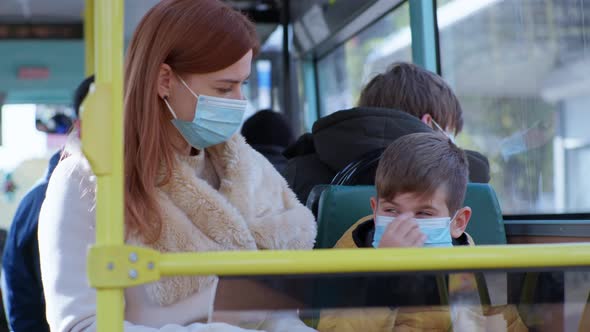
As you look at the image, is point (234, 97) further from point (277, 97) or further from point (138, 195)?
point (277, 97)

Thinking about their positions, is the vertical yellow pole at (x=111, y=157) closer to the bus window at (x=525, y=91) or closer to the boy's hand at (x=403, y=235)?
the boy's hand at (x=403, y=235)

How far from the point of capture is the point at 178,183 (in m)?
1.91

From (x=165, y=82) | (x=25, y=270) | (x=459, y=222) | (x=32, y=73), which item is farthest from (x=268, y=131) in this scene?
(x=32, y=73)

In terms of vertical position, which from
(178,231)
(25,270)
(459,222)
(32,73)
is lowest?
(25,270)

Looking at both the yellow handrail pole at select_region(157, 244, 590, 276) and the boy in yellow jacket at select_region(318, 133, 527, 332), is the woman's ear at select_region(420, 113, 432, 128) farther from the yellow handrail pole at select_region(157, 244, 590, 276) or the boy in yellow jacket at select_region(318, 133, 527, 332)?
the yellow handrail pole at select_region(157, 244, 590, 276)

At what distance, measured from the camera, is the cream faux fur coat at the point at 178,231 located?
66.8 inches

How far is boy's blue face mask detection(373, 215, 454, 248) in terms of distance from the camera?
1.96 meters

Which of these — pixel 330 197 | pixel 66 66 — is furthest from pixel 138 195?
pixel 66 66

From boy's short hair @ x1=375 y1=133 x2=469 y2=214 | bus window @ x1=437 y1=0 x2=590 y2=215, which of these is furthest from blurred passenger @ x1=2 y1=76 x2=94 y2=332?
bus window @ x1=437 y1=0 x2=590 y2=215

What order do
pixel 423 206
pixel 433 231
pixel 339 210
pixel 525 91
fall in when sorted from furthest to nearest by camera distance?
pixel 525 91
pixel 339 210
pixel 423 206
pixel 433 231

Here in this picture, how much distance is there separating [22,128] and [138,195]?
26.2ft

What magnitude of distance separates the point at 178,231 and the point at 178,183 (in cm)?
13

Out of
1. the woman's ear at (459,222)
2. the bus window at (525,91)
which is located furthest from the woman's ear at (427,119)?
the woman's ear at (459,222)

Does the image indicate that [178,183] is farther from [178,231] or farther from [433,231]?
[433,231]
